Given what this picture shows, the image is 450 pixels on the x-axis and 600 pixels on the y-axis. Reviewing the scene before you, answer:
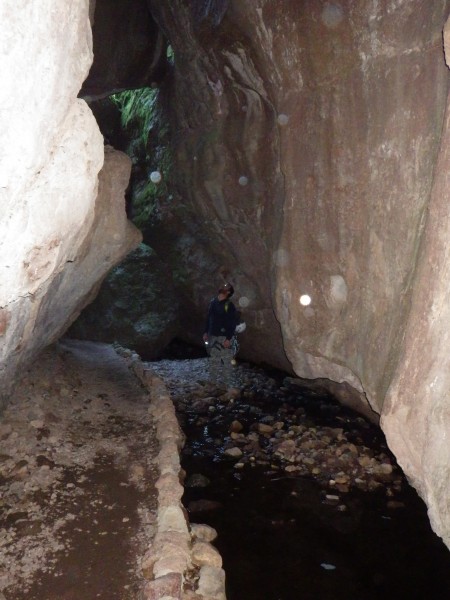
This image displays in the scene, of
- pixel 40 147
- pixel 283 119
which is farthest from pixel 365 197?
pixel 40 147

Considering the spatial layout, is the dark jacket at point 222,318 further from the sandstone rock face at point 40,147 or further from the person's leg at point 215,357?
the sandstone rock face at point 40,147

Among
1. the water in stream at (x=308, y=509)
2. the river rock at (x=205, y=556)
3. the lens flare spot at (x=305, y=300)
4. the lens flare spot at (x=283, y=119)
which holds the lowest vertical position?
the water in stream at (x=308, y=509)

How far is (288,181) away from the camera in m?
7.09

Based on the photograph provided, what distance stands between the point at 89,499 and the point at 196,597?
1.71m

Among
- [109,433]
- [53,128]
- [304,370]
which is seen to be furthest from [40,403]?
[53,128]

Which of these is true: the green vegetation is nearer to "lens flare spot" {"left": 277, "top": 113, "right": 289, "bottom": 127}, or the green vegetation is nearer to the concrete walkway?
"lens flare spot" {"left": 277, "top": 113, "right": 289, "bottom": 127}

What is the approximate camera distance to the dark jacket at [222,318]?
32.2 ft

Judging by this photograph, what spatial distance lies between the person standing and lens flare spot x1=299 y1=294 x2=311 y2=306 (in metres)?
2.71

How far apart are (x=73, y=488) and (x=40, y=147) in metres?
3.72

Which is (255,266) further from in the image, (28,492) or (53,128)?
(53,128)

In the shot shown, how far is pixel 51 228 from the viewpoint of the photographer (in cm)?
399

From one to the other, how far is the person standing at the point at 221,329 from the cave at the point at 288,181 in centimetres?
163

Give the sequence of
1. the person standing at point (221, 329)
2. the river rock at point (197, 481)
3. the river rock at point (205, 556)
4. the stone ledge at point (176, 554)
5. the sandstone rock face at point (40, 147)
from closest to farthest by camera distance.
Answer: the sandstone rock face at point (40, 147) → the stone ledge at point (176, 554) → the river rock at point (205, 556) → the river rock at point (197, 481) → the person standing at point (221, 329)

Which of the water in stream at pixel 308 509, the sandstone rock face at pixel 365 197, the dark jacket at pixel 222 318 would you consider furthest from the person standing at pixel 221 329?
the sandstone rock face at pixel 365 197
